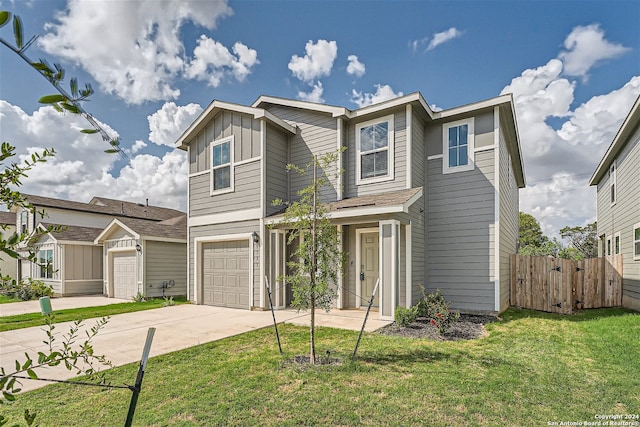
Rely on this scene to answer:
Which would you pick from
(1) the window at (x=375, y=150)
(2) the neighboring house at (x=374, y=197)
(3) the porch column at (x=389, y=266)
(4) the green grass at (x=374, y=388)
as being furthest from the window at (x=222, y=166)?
(4) the green grass at (x=374, y=388)

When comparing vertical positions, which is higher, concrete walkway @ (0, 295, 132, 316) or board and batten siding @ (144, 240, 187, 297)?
board and batten siding @ (144, 240, 187, 297)

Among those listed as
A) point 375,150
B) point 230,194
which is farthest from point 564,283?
point 230,194

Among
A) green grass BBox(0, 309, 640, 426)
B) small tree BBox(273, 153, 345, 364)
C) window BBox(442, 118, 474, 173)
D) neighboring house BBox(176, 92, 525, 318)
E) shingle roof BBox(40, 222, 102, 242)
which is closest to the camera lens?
green grass BBox(0, 309, 640, 426)

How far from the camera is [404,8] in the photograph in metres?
8.91

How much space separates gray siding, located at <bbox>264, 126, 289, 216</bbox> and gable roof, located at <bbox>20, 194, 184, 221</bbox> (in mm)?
15658

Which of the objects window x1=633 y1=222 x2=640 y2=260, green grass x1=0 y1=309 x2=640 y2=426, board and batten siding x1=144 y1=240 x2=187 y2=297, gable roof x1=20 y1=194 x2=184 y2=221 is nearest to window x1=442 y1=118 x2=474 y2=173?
green grass x1=0 y1=309 x2=640 y2=426

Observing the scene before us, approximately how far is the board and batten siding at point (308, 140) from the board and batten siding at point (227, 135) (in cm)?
128

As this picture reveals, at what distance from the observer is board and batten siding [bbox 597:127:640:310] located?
9.58m

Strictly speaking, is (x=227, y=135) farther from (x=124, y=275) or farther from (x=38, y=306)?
(x=38, y=306)

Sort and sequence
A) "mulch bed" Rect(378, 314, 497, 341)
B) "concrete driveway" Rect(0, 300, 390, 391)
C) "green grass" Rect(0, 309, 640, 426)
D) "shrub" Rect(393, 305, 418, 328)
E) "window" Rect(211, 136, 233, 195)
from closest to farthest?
"green grass" Rect(0, 309, 640, 426) < "concrete driveway" Rect(0, 300, 390, 391) < "mulch bed" Rect(378, 314, 497, 341) < "shrub" Rect(393, 305, 418, 328) < "window" Rect(211, 136, 233, 195)

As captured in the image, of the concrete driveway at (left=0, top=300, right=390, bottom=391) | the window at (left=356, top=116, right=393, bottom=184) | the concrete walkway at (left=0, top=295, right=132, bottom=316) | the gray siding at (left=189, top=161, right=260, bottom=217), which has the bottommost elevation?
the concrete walkway at (left=0, top=295, right=132, bottom=316)

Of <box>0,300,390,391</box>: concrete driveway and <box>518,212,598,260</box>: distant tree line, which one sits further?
<box>518,212,598,260</box>: distant tree line

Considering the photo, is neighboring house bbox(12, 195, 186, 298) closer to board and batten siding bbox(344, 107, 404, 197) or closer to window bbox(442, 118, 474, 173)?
board and batten siding bbox(344, 107, 404, 197)

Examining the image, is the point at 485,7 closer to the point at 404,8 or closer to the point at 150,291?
the point at 404,8
